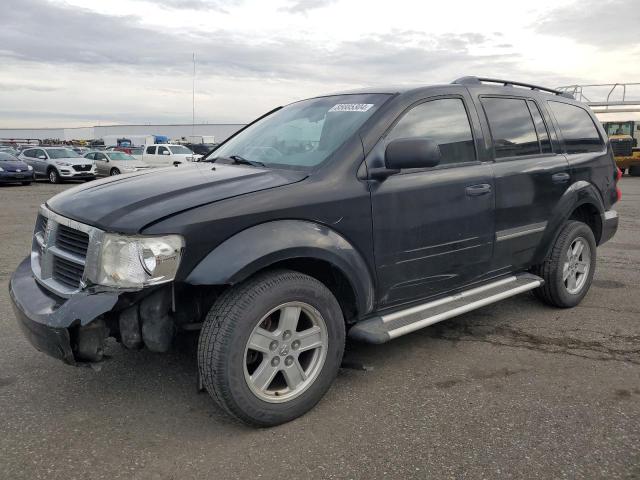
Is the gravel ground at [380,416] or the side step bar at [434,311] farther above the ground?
the side step bar at [434,311]

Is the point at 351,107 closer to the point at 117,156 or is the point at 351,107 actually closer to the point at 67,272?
the point at 67,272

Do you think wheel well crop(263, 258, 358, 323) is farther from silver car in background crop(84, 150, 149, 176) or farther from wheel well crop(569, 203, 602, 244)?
silver car in background crop(84, 150, 149, 176)

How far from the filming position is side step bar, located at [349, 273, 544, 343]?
3.12 meters

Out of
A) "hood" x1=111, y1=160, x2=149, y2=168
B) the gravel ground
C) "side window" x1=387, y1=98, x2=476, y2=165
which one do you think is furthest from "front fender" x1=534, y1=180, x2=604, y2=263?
"hood" x1=111, y1=160, x2=149, y2=168

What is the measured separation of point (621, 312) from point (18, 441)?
4.52 metres

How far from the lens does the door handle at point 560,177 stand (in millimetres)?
4277

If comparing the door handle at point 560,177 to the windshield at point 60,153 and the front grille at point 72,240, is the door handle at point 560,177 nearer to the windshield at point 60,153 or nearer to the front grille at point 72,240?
the front grille at point 72,240

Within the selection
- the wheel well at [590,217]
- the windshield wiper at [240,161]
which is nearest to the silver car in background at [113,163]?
the windshield wiper at [240,161]

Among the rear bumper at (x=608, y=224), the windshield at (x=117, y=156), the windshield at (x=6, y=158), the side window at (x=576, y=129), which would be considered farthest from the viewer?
the windshield at (x=117, y=156)

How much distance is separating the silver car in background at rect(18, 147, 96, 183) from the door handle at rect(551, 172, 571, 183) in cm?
2205

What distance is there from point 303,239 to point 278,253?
0.54 feet

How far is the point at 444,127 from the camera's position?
3631mm

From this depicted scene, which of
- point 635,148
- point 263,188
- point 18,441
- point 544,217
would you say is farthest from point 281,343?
point 635,148

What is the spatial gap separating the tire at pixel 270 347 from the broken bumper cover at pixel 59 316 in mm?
503
